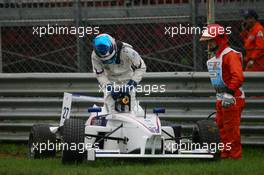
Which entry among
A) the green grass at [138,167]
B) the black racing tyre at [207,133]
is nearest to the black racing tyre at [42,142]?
the green grass at [138,167]

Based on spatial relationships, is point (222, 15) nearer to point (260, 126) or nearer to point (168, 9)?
point (168, 9)

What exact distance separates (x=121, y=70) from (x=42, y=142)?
1.60 metres

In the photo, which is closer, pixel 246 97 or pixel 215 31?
pixel 215 31

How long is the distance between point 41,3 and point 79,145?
4310mm

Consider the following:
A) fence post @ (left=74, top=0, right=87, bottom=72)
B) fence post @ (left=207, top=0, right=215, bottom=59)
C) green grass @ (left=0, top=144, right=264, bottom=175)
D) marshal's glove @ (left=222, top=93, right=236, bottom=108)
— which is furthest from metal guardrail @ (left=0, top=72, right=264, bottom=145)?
marshal's glove @ (left=222, top=93, right=236, bottom=108)

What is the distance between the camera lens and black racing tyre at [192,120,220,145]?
11.9 m

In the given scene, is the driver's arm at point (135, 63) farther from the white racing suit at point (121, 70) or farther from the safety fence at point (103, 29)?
the safety fence at point (103, 29)

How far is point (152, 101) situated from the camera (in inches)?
557

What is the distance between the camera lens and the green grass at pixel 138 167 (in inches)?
409

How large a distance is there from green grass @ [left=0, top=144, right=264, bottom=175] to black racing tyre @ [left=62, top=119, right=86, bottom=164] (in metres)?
0.14

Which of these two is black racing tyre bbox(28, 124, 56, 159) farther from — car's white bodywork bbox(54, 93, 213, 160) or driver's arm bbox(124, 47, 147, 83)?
driver's arm bbox(124, 47, 147, 83)

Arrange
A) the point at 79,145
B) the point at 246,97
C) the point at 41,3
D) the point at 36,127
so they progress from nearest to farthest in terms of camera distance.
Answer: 1. the point at 79,145
2. the point at 36,127
3. the point at 246,97
4. the point at 41,3

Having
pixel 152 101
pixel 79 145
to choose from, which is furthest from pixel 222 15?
pixel 79 145

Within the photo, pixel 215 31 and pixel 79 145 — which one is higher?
pixel 215 31
